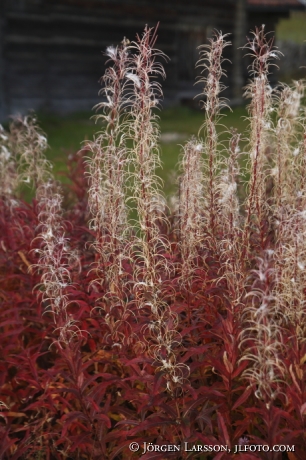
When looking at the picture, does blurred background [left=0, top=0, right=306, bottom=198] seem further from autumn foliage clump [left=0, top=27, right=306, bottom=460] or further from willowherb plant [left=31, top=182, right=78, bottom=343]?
autumn foliage clump [left=0, top=27, right=306, bottom=460]

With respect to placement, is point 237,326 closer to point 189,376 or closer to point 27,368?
point 189,376

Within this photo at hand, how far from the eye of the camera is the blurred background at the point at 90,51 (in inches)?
558

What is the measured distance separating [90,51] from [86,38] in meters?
0.31

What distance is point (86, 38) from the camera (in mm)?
15992

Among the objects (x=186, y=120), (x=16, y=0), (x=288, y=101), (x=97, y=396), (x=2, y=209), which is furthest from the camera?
(x=186, y=120)

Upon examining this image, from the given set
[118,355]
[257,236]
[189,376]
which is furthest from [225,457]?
[257,236]

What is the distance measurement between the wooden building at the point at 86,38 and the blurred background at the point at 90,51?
0.02 m

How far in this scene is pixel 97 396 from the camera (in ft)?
9.12

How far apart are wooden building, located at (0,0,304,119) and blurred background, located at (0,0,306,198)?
0.07ft

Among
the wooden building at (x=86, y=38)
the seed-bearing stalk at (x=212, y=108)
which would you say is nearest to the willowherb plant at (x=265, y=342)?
the seed-bearing stalk at (x=212, y=108)

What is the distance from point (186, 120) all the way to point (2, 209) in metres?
12.3

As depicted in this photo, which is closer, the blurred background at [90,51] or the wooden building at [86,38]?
the blurred background at [90,51]

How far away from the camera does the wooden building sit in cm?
1441

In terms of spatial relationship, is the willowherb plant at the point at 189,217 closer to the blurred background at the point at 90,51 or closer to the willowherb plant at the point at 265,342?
the willowherb plant at the point at 265,342
